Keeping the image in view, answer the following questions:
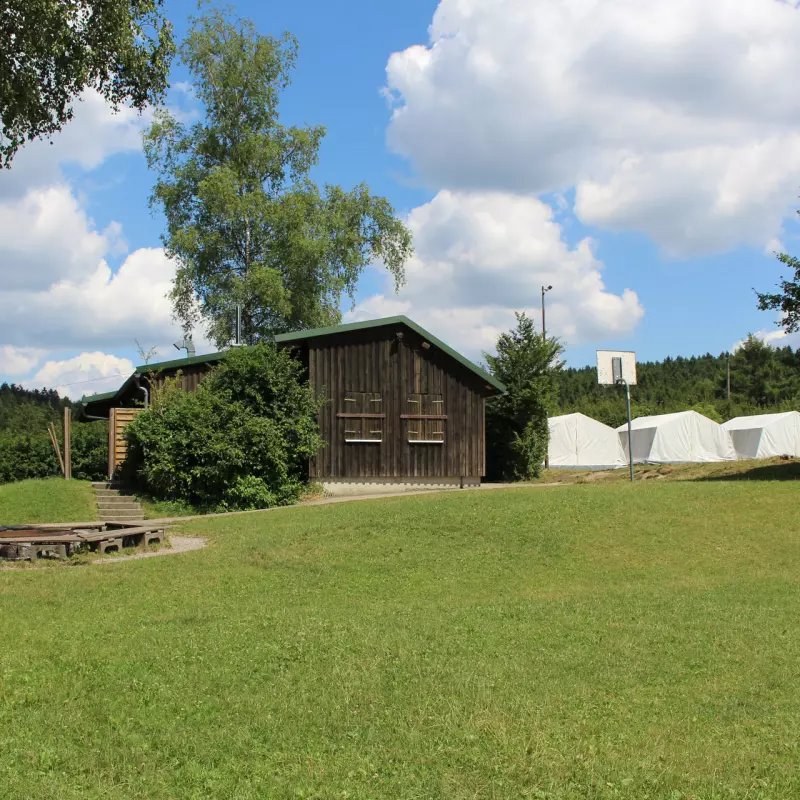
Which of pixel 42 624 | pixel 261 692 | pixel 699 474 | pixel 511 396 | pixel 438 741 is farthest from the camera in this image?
pixel 511 396

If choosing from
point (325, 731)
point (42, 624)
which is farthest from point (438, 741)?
point (42, 624)

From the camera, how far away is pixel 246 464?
25.0m

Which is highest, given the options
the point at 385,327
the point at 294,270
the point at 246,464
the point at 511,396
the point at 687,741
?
the point at 294,270

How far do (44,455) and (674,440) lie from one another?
3210 centimetres

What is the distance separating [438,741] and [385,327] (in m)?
22.8

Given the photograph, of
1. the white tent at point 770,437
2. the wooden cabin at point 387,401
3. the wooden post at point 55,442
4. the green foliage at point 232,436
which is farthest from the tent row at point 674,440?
the wooden post at point 55,442

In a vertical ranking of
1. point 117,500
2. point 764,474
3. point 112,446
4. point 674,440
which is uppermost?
point 112,446

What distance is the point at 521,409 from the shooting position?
110ft

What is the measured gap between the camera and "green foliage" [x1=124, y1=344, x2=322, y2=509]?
2477cm

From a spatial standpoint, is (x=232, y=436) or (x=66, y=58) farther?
(x=232, y=436)

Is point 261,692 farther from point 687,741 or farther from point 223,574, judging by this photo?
point 223,574

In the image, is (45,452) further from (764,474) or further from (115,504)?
(764,474)

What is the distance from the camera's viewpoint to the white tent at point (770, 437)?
46312mm

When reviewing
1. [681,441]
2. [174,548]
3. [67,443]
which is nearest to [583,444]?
[681,441]
